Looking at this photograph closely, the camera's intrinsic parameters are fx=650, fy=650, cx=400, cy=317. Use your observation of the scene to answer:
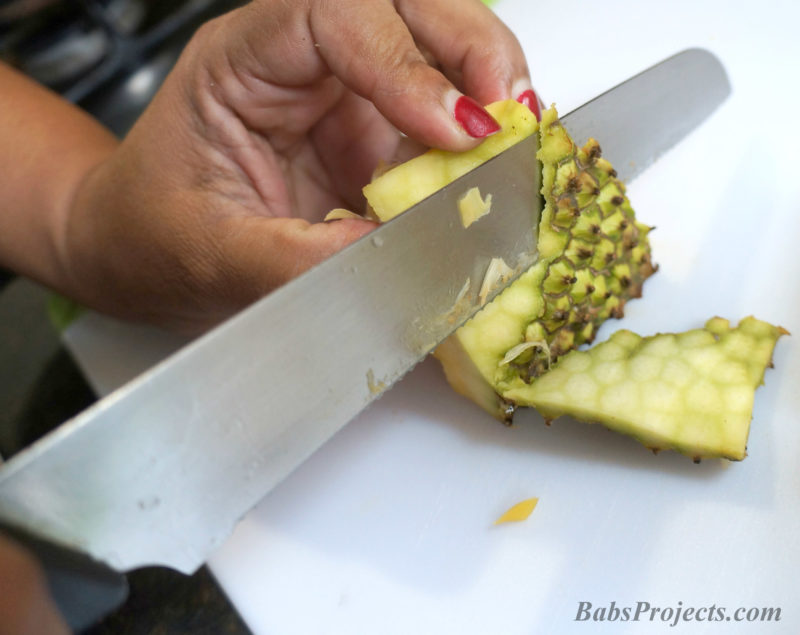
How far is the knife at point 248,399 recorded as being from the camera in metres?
0.48

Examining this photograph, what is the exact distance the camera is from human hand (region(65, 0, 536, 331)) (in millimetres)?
755

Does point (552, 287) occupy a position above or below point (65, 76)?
below

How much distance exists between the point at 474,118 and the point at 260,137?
403 millimetres

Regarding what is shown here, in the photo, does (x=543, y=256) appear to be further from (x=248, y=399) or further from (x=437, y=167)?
(x=248, y=399)

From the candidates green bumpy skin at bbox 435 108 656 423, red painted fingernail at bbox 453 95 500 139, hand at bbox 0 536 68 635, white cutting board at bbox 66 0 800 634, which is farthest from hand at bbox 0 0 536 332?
hand at bbox 0 536 68 635

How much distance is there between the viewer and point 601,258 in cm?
86

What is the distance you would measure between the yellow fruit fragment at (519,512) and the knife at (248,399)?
0.86 feet

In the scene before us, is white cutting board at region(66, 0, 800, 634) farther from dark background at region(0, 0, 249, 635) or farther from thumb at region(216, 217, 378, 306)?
thumb at region(216, 217, 378, 306)

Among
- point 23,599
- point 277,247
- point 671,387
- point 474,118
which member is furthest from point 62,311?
point 671,387

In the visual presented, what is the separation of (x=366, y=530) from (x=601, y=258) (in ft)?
1.56

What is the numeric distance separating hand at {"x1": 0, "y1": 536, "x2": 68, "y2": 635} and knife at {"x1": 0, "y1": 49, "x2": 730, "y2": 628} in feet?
0.05

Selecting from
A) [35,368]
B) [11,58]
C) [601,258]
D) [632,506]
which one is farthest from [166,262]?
[11,58]

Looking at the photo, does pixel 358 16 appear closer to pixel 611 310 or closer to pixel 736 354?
pixel 611 310

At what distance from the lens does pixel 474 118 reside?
722mm
